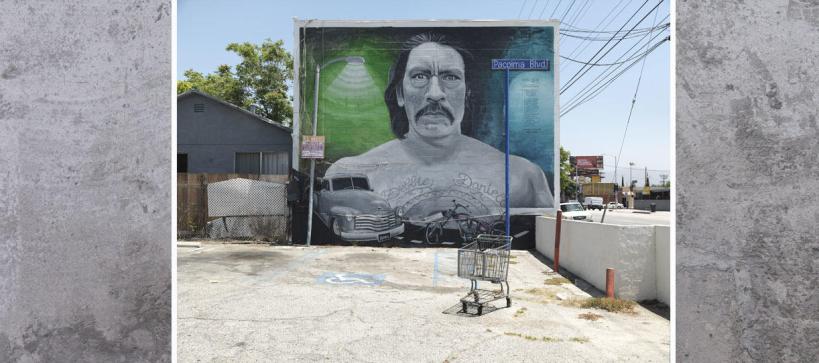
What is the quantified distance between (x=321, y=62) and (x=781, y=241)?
18.4 m

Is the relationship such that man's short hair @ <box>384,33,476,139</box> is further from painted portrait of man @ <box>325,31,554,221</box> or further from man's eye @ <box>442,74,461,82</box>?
man's eye @ <box>442,74,461,82</box>

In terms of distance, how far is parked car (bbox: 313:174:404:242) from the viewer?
19000 mm

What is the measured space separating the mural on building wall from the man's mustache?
4 centimetres

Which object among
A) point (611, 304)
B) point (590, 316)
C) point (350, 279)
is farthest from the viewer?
point (350, 279)

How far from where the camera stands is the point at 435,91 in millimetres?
19219

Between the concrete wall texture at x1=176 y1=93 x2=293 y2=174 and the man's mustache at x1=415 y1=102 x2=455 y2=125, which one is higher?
the man's mustache at x1=415 y1=102 x2=455 y2=125

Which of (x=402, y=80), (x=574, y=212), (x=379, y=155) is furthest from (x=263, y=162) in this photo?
(x=574, y=212)

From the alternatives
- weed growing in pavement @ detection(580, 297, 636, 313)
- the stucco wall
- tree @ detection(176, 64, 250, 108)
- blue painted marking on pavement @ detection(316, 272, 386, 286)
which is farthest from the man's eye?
tree @ detection(176, 64, 250, 108)

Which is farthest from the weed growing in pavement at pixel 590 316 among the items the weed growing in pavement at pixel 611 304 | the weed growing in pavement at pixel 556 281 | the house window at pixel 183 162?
the house window at pixel 183 162

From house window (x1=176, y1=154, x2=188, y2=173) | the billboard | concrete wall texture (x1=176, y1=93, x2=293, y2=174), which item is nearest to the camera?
concrete wall texture (x1=176, y1=93, x2=293, y2=174)

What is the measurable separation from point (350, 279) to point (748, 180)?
29.1ft

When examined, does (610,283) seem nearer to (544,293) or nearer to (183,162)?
(544,293)

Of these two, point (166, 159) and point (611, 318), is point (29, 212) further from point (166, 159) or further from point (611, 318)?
point (611, 318)

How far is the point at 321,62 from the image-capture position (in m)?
19.5
